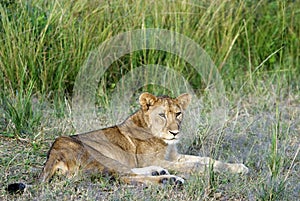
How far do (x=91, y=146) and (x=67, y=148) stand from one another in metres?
0.22

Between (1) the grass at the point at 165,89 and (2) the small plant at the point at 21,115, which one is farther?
(2) the small plant at the point at 21,115

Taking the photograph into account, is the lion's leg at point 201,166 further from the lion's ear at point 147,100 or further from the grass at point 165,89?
the lion's ear at point 147,100

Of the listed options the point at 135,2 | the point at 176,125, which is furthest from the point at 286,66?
the point at 176,125

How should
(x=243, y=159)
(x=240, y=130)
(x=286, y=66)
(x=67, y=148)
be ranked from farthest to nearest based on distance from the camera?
(x=286, y=66), (x=240, y=130), (x=243, y=159), (x=67, y=148)

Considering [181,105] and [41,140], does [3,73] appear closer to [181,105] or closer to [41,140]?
[41,140]

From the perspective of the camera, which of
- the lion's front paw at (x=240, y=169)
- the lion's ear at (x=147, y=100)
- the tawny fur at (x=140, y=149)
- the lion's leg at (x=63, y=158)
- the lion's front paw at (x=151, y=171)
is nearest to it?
the lion's leg at (x=63, y=158)

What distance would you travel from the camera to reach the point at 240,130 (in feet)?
18.1

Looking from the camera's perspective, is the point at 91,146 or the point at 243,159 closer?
the point at 91,146

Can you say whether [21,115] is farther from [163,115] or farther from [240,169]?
[240,169]

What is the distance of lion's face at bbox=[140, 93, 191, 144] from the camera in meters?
4.55

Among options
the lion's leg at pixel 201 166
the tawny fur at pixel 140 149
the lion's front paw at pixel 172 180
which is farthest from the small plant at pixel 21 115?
the lion's front paw at pixel 172 180

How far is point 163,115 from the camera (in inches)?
180

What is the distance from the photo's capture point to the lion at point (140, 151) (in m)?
4.17

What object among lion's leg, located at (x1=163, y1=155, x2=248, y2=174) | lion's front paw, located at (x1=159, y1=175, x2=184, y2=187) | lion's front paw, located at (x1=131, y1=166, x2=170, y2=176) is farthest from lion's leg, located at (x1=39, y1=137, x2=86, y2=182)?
lion's leg, located at (x1=163, y1=155, x2=248, y2=174)
